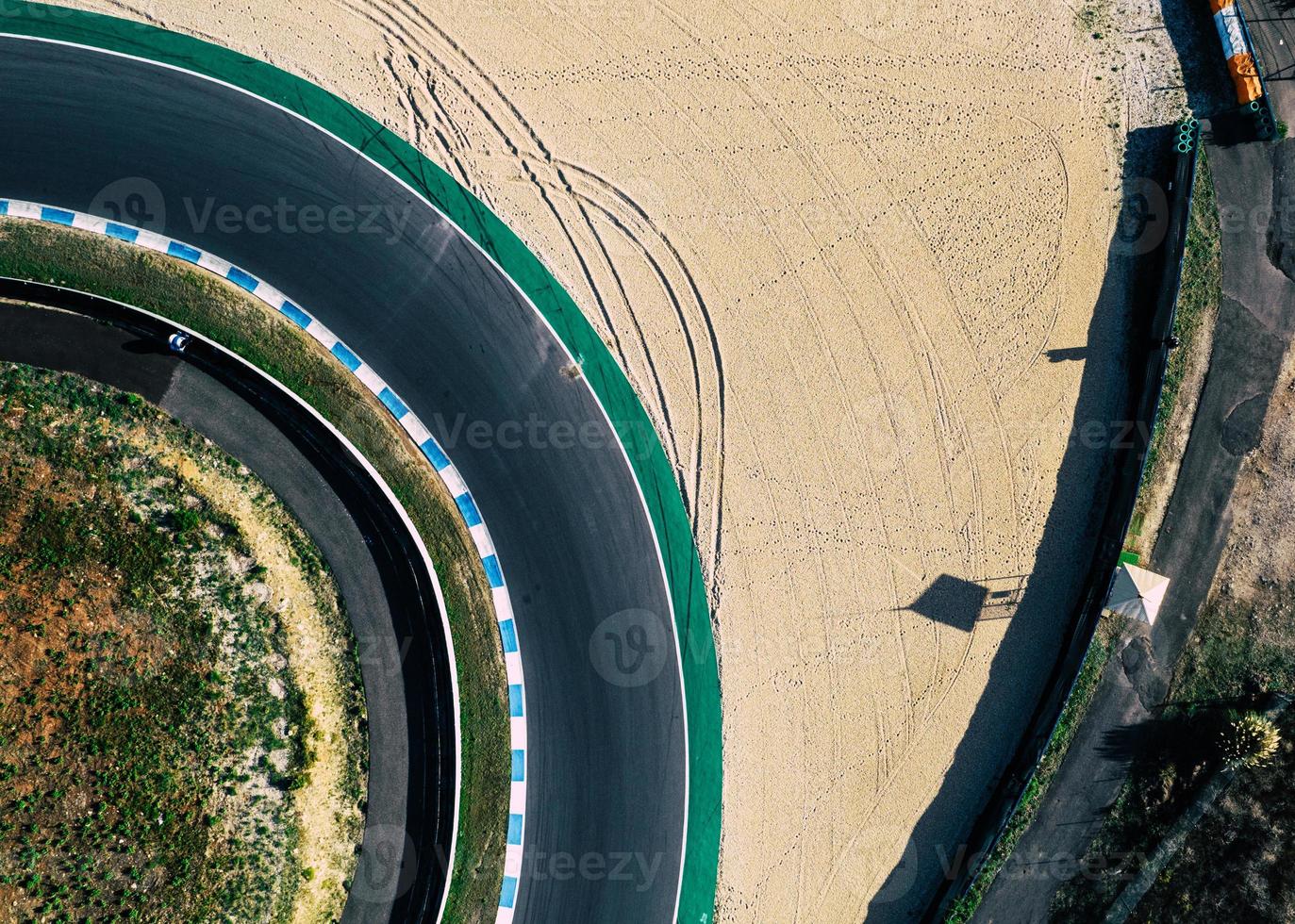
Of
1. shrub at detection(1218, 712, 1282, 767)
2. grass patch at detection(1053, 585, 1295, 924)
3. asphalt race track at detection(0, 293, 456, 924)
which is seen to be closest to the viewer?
asphalt race track at detection(0, 293, 456, 924)

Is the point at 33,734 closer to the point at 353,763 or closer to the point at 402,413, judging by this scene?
the point at 353,763

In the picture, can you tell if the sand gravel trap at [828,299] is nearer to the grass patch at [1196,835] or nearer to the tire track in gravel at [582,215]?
the tire track in gravel at [582,215]

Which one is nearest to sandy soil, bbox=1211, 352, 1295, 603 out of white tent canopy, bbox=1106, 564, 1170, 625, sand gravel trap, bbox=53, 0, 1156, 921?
white tent canopy, bbox=1106, 564, 1170, 625

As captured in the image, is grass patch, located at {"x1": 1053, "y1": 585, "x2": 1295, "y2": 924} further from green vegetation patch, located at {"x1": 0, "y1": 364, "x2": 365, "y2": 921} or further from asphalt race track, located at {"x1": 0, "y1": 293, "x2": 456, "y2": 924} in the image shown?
green vegetation patch, located at {"x1": 0, "y1": 364, "x2": 365, "y2": 921}

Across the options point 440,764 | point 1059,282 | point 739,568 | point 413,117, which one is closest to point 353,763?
point 440,764

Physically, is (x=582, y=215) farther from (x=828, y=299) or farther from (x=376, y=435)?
(x=376, y=435)

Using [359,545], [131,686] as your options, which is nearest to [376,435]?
[359,545]

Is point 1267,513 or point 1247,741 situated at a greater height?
point 1267,513
